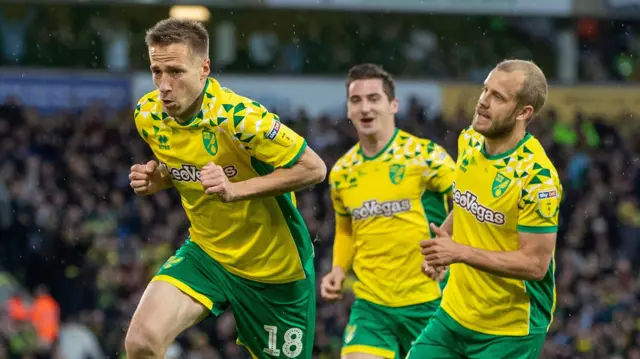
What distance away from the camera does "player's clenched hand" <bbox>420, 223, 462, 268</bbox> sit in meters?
5.89

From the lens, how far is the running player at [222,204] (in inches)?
245

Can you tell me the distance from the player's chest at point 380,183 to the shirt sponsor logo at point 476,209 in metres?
1.48

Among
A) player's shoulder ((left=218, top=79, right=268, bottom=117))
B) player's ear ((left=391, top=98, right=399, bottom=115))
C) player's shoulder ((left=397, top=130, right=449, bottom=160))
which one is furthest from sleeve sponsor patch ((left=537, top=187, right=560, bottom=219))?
player's ear ((left=391, top=98, right=399, bottom=115))

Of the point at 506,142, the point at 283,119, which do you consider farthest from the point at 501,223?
the point at 283,119

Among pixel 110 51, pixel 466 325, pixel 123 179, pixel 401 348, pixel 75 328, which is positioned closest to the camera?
pixel 466 325

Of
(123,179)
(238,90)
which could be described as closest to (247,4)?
(238,90)

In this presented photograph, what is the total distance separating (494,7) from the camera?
71.5 ft

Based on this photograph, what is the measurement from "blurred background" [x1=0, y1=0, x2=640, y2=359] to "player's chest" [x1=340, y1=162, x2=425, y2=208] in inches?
183

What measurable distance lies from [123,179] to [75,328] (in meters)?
2.96

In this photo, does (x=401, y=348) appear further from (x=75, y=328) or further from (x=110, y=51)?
(x=110, y=51)

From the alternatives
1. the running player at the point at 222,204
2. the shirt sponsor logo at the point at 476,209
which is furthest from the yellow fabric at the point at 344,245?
the shirt sponsor logo at the point at 476,209

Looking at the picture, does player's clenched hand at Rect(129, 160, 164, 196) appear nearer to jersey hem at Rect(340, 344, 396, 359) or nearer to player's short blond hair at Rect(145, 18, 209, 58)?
player's short blond hair at Rect(145, 18, 209, 58)

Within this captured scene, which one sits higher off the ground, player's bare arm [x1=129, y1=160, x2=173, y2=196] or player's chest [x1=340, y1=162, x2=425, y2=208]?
player's bare arm [x1=129, y1=160, x2=173, y2=196]

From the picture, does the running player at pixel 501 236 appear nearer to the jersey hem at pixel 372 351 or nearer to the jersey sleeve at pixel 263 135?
the jersey sleeve at pixel 263 135
